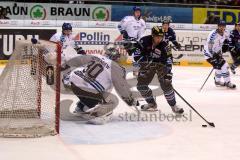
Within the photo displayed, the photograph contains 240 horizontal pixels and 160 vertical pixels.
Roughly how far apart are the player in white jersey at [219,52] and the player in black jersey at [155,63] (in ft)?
10.2

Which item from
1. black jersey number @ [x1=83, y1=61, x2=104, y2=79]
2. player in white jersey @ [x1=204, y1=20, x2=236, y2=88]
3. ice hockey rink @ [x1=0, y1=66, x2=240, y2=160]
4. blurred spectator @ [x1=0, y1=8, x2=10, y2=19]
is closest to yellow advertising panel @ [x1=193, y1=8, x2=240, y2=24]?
player in white jersey @ [x1=204, y1=20, x2=236, y2=88]

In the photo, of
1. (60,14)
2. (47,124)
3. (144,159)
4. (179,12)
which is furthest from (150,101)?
(179,12)

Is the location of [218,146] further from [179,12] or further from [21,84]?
[179,12]

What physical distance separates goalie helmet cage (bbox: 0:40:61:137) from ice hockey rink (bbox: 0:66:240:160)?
0.75ft

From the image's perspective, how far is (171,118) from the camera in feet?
23.5

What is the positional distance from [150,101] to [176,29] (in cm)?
692

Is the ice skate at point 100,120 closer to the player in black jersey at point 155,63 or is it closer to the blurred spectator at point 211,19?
A: the player in black jersey at point 155,63

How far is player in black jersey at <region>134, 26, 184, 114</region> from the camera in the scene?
23.3 feet

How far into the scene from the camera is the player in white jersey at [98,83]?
6.55 m

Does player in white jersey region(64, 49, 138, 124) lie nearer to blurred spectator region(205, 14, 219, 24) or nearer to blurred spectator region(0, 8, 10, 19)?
blurred spectator region(0, 8, 10, 19)

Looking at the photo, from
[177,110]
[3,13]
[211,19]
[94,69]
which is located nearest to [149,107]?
[177,110]

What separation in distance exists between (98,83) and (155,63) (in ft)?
3.31

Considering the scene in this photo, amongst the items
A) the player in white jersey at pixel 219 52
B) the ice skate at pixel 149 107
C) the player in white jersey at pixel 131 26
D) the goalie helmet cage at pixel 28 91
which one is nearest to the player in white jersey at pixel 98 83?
the goalie helmet cage at pixel 28 91

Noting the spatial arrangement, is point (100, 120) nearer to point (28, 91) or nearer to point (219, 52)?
point (28, 91)
